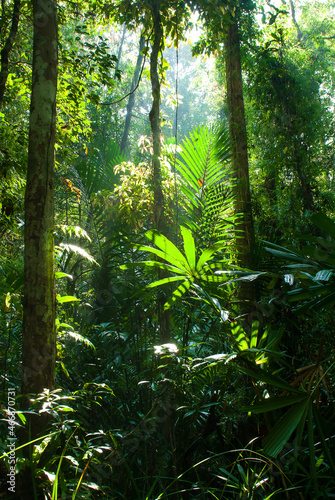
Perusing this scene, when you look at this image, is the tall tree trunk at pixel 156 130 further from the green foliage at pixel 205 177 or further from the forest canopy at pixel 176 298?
the green foliage at pixel 205 177

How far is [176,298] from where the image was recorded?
1473mm

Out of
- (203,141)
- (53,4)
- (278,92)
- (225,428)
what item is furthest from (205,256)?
(278,92)

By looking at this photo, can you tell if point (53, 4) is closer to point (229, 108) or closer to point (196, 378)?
point (229, 108)

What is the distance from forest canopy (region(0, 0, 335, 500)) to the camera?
1.29 metres

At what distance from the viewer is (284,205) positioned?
11.0ft

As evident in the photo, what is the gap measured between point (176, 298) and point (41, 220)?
0.80 metres

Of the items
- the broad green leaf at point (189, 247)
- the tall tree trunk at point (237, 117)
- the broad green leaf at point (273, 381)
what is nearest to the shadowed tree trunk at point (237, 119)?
the tall tree trunk at point (237, 117)

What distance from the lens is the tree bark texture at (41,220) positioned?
1595mm

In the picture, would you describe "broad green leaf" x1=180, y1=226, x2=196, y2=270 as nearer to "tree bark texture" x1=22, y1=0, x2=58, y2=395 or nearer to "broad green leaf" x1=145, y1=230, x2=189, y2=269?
"broad green leaf" x1=145, y1=230, x2=189, y2=269

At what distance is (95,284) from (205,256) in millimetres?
1755

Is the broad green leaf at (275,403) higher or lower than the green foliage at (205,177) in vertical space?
lower

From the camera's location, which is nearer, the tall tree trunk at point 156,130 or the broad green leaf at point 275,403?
the broad green leaf at point 275,403

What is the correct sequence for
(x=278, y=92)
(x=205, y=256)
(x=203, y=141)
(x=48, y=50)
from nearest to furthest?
(x=205, y=256) < (x=48, y=50) < (x=203, y=141) < (x=278, y=92)

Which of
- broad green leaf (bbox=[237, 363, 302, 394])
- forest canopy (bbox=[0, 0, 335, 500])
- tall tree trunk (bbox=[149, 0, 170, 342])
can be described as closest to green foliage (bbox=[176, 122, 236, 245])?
forest canopy (bbox=[0, 0, 335, 500])
